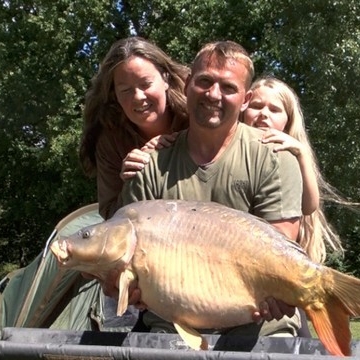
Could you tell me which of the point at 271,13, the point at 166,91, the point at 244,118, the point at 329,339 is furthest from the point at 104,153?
the point at 271,13

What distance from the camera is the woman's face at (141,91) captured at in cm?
336

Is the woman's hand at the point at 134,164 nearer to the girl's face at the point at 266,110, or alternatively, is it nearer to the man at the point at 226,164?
the man at the point at 226,164

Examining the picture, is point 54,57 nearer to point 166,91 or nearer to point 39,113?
point 39,113

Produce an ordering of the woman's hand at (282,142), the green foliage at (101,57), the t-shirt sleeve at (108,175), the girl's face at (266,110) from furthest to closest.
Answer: the green foliage at (101,57) → the girl's face at (266,110) → the t-shirt sleeve at (108,175) → the woman's hand at (282,142)

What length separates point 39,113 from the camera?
1966 centimetres

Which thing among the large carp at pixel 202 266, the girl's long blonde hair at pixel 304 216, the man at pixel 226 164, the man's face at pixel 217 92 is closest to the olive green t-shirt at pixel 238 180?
the man at pixel 226 164

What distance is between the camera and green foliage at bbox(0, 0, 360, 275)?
48.0 ft

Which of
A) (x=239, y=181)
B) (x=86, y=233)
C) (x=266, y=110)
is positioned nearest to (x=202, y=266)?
(x=86, y=233)

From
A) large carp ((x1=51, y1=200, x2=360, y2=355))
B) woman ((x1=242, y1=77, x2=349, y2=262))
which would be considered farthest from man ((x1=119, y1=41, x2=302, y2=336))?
woman ((x1=242, y1=77, x2=349, y2=262))

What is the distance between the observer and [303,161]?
3.13m

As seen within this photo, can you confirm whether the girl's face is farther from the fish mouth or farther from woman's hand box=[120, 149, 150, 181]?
the fish mouth

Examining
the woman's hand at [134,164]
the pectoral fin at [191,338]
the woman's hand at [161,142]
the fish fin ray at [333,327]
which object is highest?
the woman's hand at [161,142]

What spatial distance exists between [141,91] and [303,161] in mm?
695

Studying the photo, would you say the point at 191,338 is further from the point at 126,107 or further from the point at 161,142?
the point at 126,107
